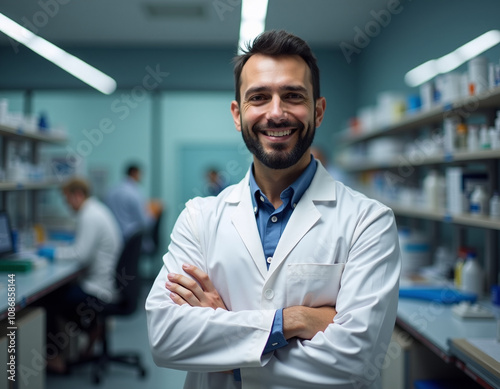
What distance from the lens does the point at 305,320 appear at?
1.09 m

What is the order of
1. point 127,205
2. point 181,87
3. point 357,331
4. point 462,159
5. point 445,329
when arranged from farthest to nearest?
point 181,87 < point 127,205 < point 462,159 < point 445,329 < point 357,331

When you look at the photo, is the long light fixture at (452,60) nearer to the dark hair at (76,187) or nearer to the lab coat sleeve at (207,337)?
the lab coat sleeve at (207,337)

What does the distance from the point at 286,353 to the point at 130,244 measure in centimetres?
210

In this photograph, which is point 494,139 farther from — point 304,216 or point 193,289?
point 193,289

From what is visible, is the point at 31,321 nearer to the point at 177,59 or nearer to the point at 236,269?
the point at 236,269

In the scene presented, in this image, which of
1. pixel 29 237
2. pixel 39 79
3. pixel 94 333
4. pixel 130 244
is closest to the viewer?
pixel 130 244

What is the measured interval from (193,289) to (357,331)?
1.41 feet

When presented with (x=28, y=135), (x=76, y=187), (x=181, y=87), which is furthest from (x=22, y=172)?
(x=181, y=87)

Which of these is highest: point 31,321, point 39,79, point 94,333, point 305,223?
point 39,79

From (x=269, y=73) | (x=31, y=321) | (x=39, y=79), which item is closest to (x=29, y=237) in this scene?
(x=31, y=321)

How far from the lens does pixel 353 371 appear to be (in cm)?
103

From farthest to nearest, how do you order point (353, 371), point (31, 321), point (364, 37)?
point (364, 37) < point (31, 321) < point (353, 371)

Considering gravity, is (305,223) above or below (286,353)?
above

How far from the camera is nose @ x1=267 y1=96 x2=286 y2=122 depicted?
114 cm
